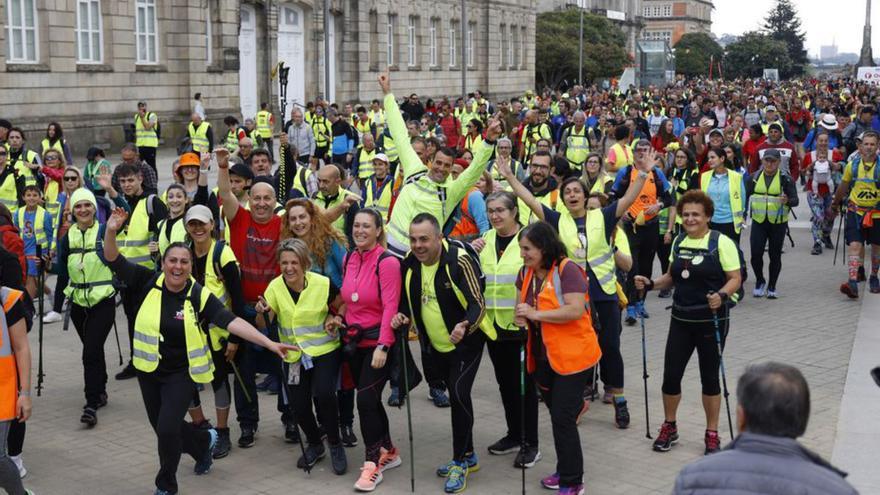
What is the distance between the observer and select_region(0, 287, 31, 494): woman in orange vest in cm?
629

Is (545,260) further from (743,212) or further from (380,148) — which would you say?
(380,148)

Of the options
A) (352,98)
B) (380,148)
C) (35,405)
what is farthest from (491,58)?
(35,405)

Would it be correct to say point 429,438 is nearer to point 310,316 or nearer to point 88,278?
point 310,316

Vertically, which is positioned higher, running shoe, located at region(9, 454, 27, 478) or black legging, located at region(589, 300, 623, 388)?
black legging, located at region(589, 300, 623, 388)

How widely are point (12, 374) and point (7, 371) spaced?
4 cm

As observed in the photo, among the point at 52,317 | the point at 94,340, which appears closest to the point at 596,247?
the point at 94,340

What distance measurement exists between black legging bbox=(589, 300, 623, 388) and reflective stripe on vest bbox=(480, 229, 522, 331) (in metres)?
1.15

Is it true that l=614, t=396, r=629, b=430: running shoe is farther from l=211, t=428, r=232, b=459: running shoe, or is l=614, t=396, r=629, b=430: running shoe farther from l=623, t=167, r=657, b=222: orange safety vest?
l=623, t=167, r=657, b=222: orange safety vest

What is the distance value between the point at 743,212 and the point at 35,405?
739cm

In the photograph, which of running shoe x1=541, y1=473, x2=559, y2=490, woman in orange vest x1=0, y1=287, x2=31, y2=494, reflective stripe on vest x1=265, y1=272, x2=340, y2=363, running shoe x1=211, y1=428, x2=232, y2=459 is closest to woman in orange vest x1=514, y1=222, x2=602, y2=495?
running shoe x1=541, y1=473, x2=559, y2=490

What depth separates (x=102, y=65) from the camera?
30.8m

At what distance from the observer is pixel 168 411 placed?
269 inches

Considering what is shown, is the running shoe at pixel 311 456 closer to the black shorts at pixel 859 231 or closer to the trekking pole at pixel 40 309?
the trekking pole at pixel 40 309

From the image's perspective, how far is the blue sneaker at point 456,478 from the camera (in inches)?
281
